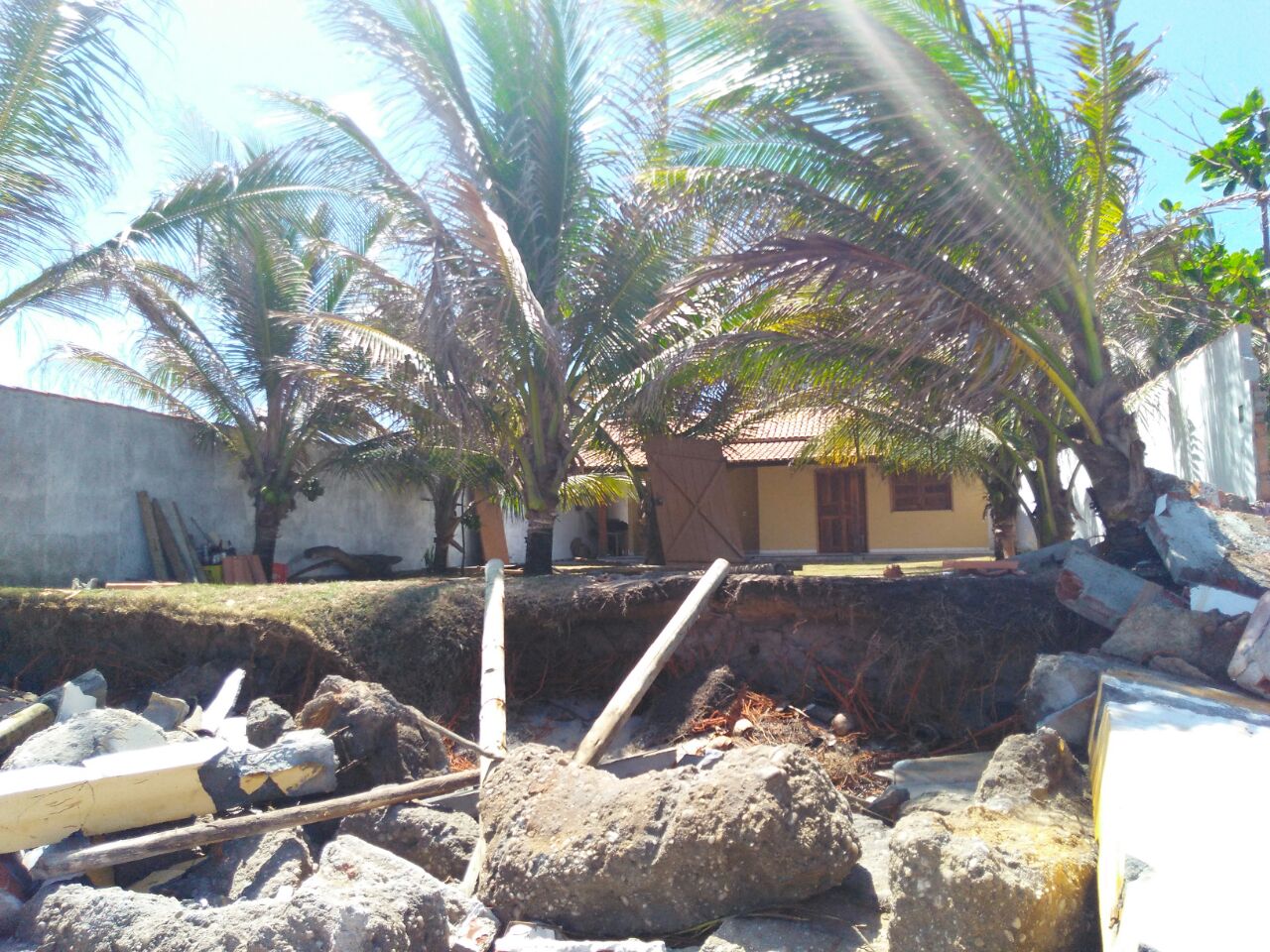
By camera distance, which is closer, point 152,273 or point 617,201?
point 617,201

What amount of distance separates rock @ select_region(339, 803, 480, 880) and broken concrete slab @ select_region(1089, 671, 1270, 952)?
2728 mm

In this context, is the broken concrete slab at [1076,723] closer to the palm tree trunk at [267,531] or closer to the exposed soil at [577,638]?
the exposed soil at [577,638]

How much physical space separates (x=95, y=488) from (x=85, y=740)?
6.36m

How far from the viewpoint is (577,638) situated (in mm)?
7461

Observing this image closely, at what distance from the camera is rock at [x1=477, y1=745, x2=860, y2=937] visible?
3539 mm

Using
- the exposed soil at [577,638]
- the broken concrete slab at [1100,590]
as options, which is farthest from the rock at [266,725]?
the broken concrete slab at [1100,590]

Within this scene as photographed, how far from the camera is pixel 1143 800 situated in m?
2.99

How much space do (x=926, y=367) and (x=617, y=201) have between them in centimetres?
319

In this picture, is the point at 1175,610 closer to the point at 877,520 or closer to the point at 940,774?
the point at 940,774

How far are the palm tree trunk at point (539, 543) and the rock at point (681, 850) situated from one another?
5.20 meters

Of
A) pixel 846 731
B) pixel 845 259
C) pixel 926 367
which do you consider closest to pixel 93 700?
pixel 846 731

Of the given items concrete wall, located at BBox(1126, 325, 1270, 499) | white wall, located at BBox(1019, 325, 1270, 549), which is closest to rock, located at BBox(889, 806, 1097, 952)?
white wall, located at BBox(1019, 325, 1270, 549)

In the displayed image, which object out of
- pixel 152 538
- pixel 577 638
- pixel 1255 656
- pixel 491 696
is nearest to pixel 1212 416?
pixel 1255 656

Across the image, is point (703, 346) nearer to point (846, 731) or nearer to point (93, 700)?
point (846, 731)
